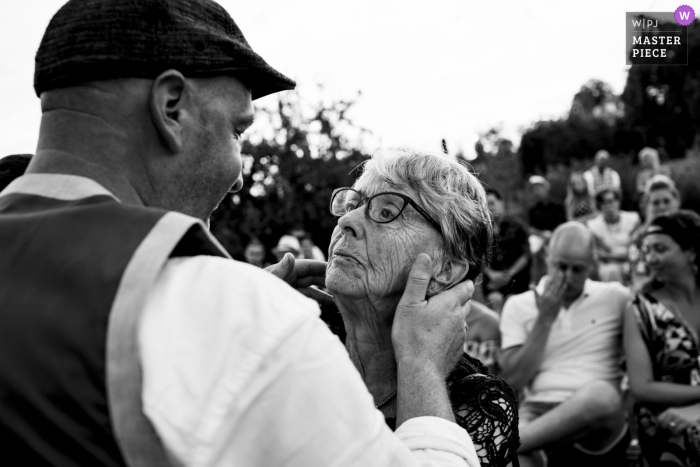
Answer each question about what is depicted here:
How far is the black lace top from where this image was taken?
228cm

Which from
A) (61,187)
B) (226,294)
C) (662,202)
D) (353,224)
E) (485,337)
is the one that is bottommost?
(485,337)

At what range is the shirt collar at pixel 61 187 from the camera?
3.87 feet

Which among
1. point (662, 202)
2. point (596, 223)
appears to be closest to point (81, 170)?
point (662, 202)

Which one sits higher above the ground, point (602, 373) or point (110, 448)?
point (110, 448)

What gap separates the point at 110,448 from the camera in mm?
998

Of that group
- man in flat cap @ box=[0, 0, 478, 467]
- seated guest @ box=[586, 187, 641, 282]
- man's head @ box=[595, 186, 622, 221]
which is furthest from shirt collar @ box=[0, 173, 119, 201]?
man's head @ box=[595, 186, 622, 221]

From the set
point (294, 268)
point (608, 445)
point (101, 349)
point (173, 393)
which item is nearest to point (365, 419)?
point (173, 393)

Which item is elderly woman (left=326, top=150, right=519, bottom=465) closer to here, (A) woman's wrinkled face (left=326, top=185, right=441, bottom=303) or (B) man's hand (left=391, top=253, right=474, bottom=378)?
(A) woman's wrinkled face (left=326, top=185, right=441, bottom=303)

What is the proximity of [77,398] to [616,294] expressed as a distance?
4.94 meters

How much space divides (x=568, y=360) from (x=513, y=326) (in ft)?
1.56

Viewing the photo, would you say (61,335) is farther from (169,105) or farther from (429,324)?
(429,324)

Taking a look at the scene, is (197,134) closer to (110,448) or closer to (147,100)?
(147,100)

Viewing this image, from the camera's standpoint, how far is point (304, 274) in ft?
9.07

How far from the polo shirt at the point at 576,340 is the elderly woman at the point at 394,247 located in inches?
105
